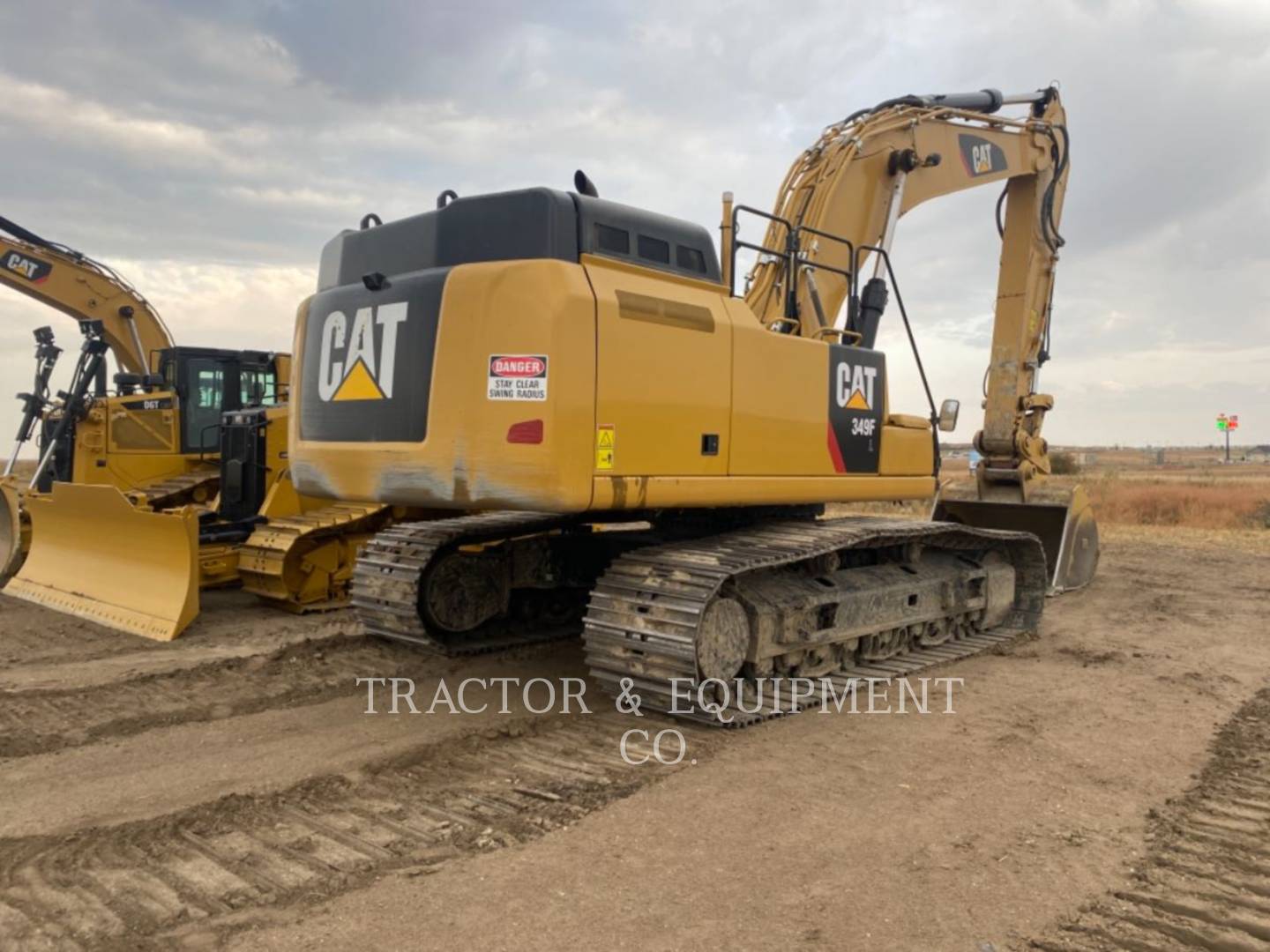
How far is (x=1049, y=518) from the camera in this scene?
10.3 meters

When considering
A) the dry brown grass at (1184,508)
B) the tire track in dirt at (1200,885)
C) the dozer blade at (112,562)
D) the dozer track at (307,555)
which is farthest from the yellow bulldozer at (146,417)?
the dry brown grass at (1184,508)

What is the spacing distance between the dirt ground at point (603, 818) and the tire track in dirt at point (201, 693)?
3 cm

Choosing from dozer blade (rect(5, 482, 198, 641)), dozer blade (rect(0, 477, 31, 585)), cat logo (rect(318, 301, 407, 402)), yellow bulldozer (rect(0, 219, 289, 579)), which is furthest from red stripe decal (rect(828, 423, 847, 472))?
dozer blade (rect(0, 477, 31, 585))

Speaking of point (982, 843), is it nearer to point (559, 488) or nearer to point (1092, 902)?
point (1092, 902)

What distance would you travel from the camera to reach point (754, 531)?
20.7ft

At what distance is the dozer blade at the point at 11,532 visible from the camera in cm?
995

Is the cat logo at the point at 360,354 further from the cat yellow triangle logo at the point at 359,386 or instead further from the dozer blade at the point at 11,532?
the dozer blade at the point at 11,532

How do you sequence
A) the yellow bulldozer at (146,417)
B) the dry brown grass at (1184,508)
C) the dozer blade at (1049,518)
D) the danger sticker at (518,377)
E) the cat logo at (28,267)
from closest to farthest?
the danger sticker at (518,377) → the dozer blade at (1049,518) → the yellow bulldozer at (146,417) → the cat logo at (28,267) → the dry brown grass at (1184,508)

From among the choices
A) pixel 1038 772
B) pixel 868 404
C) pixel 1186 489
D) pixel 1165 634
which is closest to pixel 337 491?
pixel 868 404

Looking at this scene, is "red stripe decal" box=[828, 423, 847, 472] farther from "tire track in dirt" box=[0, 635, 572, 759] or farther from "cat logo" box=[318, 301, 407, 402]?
"cat logo" box=[318, 301, 407, 402]

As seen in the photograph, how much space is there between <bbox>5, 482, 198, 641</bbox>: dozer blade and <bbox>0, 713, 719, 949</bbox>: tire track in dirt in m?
3.97

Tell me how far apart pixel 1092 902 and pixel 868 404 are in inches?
151

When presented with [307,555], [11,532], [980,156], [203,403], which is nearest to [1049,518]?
[980,156]

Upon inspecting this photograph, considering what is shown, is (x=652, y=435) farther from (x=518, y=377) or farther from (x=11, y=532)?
(x=11, y=532)
